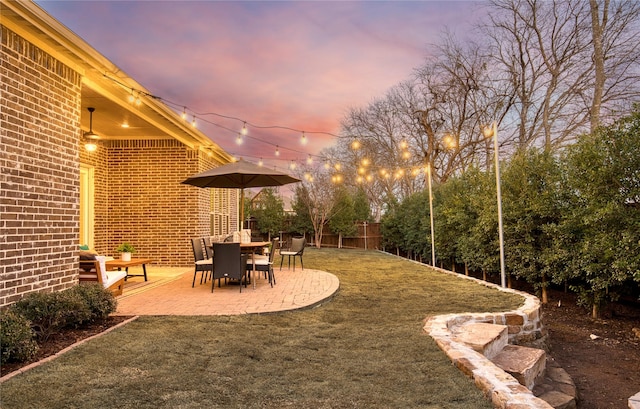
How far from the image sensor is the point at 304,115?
16.9 m

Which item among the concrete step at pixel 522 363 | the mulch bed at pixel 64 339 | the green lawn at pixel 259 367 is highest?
the mulch bed at pixel 64 339

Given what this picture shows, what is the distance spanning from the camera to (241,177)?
753 cm

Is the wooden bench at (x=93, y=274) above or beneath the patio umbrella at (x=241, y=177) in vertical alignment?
beneath

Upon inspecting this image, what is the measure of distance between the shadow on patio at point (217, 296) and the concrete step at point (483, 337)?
2.08 meters

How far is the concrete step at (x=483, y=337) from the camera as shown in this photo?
12.1ft

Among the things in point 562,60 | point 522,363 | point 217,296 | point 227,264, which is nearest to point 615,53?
point 562,60

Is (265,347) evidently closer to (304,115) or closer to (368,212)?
(304,115)

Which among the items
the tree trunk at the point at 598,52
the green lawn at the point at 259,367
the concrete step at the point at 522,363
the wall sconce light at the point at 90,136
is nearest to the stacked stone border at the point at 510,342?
the green lawn at the point at 259,367

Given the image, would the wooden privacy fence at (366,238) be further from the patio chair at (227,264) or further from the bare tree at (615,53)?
the patio chair at (227,264)

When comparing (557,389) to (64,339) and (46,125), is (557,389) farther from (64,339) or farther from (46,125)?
(46,125)

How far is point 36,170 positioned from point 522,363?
527 cm

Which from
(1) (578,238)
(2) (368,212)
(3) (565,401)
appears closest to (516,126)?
(2) (368,212)

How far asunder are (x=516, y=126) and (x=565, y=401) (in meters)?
15.8

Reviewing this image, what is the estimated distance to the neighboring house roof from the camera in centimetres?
394
